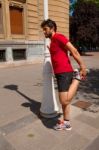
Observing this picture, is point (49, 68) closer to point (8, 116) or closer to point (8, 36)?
point (8, 116)

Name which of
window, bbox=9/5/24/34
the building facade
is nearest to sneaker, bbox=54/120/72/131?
the building facade

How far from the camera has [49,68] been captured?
15.0ft

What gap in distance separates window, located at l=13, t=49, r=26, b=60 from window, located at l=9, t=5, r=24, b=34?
52.8 inches

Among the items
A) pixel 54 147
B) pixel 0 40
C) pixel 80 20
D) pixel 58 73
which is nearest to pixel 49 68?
pixel 58 73

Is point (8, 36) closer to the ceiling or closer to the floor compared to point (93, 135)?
closer to the ceiling

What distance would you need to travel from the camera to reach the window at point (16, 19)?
14.9 metres

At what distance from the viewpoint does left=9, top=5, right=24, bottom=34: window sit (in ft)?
48.8

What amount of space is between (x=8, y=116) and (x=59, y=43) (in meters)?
2.20

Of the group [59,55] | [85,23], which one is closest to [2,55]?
[59,55]

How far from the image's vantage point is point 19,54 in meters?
15.3

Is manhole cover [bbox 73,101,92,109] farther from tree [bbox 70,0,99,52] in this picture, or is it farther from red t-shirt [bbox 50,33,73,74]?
tree [bbox 70,0,99,52]

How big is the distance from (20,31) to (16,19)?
0.89 m

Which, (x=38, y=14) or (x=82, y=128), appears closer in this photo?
(x=82, y=128)

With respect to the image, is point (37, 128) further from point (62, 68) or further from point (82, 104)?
point (82, 104)
